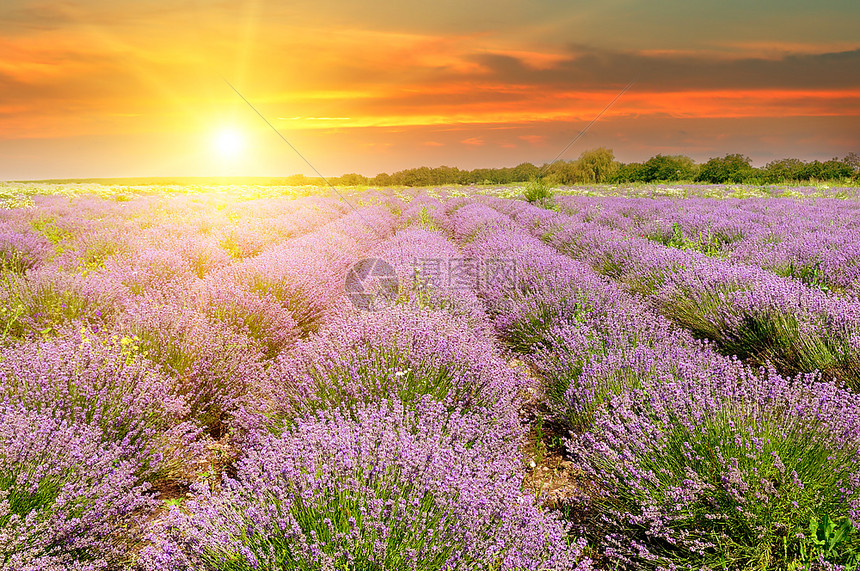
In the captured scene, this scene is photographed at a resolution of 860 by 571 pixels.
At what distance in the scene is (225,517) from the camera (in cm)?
161

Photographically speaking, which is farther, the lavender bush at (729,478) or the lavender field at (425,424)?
the lavender bush at (729,478)

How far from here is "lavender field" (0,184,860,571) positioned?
5.20 ft

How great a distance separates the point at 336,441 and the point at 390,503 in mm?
361

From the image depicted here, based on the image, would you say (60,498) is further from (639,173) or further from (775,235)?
(639,173)

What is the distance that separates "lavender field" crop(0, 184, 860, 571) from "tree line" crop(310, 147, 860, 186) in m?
18.1

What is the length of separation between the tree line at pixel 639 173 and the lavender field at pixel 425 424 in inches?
714

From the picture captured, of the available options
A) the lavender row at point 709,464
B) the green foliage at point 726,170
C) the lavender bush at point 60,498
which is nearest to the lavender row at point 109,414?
the lavender bush at point 60,498

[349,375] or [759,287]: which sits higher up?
[759,287]

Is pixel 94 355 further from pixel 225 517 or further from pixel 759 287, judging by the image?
pixel 759 287

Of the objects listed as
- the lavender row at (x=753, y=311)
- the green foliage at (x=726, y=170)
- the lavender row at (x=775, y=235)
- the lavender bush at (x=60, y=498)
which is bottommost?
the lavender bush at (x=60, y=498)

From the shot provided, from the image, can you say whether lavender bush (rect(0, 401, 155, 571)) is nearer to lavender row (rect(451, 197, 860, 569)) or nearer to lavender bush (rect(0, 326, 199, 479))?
lavender bush (rect(0, 326, 199, 479))

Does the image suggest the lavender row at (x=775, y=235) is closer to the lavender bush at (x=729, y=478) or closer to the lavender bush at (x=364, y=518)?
the lavender bush at (x=729, y=478)

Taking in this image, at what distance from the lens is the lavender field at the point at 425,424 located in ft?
5.20

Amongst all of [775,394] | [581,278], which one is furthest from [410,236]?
[775,394]
